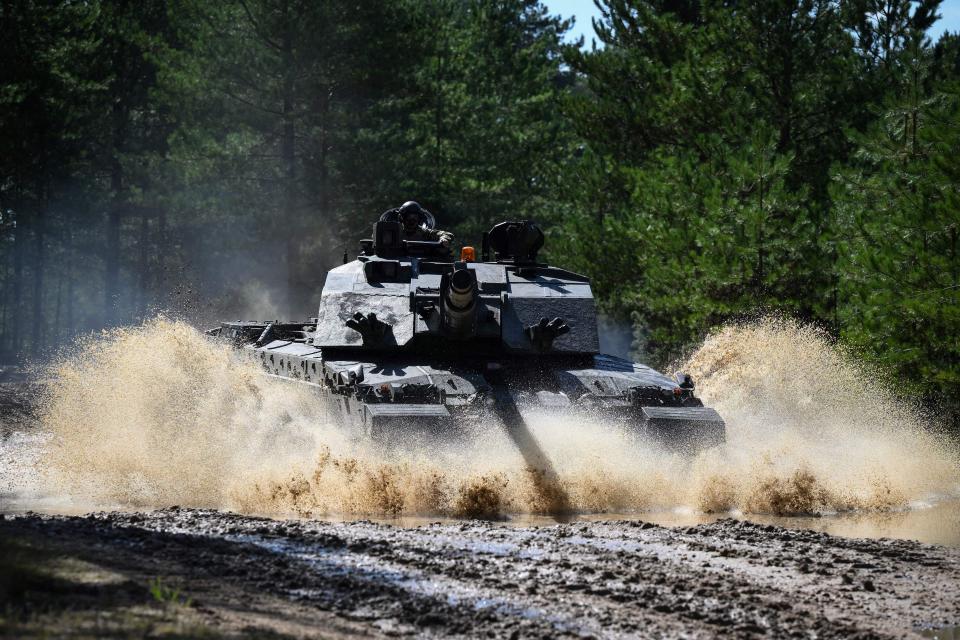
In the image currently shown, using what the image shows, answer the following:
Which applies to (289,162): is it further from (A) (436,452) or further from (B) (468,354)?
(A) (436,452)

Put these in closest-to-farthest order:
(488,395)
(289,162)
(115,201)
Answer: (488,395) → (289,162) → (115,201)

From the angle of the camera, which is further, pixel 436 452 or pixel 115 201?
pixel 115 201

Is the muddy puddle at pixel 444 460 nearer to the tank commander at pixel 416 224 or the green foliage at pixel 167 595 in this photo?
the tank commander at pixel 416 224

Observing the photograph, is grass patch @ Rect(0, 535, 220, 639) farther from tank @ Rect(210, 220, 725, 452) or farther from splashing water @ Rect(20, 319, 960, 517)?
tank @ Rect(210, 220, 725, 452)

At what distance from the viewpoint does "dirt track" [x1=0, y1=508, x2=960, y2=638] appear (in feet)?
22.0

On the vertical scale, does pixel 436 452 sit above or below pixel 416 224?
below

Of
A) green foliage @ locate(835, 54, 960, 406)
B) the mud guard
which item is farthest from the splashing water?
Answer: green foliage @ locate(835, 54, 960, 406)

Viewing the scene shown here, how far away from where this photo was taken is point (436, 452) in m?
11.9

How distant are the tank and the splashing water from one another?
0.28 metres

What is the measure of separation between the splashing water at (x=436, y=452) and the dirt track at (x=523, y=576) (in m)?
1.52

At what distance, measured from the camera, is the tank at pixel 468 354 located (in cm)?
1260

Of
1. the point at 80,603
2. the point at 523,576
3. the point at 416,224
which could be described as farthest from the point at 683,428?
the point at 80,603

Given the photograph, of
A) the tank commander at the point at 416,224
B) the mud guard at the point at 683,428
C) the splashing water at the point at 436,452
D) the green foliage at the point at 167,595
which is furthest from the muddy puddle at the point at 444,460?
the green foliage at the point at 167,595

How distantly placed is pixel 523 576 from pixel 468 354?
20.5ft
